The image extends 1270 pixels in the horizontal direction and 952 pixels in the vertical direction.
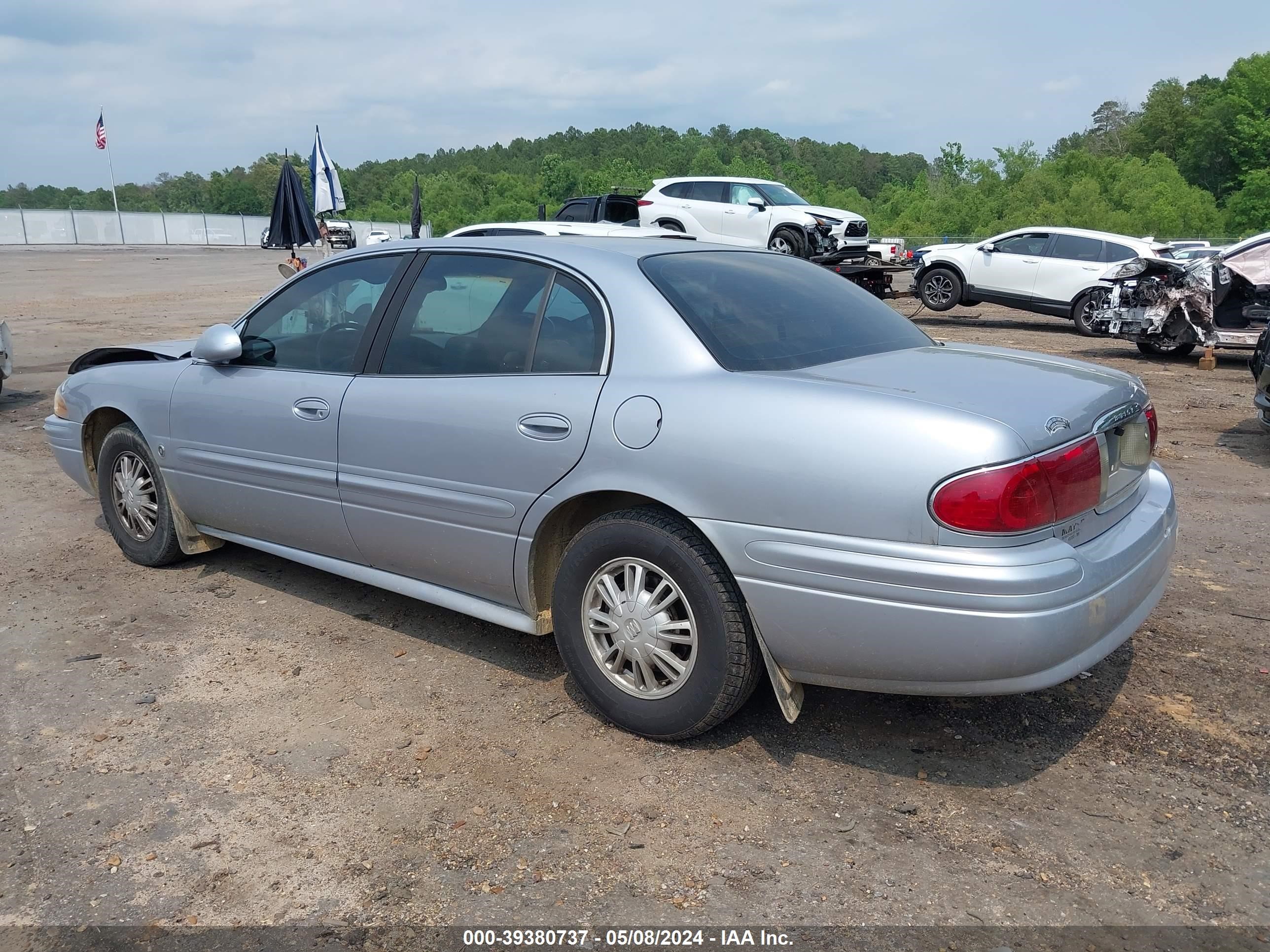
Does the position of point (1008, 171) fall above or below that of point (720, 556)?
above

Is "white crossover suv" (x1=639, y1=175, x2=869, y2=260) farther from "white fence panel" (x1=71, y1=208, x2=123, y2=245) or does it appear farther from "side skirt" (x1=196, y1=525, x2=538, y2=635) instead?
"white fence panel" (x1=71, y1=208, x2=123, y2=245)

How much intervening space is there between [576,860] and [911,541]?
1.22 metres

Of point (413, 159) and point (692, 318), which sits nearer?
point (692, 318)

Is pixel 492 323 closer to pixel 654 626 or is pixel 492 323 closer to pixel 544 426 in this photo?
pixel 544 426

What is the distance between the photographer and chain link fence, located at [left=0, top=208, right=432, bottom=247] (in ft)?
187

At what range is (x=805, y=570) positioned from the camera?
283 centimetres

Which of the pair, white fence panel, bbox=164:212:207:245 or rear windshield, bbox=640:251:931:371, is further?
white fence panel, bbox=164:212:207:245

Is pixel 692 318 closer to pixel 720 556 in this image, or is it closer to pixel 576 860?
pixel 720 556

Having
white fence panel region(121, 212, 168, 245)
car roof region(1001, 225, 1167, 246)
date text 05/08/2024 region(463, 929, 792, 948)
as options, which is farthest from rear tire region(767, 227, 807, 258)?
white fence panel region(121, 212, 168, 245)

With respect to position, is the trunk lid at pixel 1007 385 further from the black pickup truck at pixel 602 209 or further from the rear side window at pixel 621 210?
the rear side window at pixel 621 210

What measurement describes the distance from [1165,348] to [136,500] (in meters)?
12.5

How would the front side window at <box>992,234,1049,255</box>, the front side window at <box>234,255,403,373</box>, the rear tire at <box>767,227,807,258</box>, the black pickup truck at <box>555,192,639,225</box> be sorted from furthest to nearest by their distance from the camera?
the rear tire at <box>767,227,807,258</box>, the front side window at <box>992,234,1049,255</box>, the black pickup truck at <box>555,192,639,225</box>, the front side window at <box>234,255,403,373</box>

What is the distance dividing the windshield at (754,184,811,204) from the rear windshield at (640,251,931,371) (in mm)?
15110

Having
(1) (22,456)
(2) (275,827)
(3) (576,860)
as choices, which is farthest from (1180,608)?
(1) (22,456)
